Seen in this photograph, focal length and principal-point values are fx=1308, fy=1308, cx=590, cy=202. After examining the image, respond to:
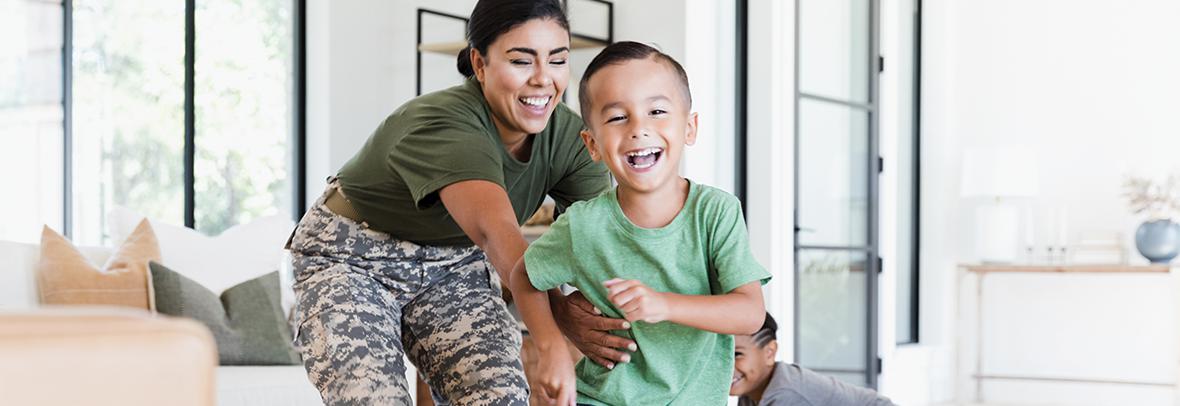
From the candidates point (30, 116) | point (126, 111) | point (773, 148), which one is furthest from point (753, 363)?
point (126, 111)

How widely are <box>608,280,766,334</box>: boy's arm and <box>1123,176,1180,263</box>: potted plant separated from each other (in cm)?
510

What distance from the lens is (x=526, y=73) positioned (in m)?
1.91

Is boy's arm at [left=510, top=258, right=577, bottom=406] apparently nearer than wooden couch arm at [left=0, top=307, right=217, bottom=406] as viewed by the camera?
No

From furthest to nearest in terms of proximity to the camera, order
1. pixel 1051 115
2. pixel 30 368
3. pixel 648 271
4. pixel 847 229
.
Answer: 1. pixel 1051 115
2. pixel 847 229
3. pixel 648 271
4. pixel 30 368

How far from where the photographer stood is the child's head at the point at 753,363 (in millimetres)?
3342

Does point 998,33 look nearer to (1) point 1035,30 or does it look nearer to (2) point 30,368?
(1) point 1035,30

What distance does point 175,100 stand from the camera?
5480mm

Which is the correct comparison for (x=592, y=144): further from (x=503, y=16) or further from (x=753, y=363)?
(x=753, y=363)

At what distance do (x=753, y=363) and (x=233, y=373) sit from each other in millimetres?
1364

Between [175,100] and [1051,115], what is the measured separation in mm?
4352

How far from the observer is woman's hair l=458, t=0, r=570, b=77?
6.28 ft

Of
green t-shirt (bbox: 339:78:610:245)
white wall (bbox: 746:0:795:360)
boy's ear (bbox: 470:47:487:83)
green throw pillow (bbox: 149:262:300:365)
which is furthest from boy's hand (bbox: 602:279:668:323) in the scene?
white wall (bbox: 746:0:795:360)

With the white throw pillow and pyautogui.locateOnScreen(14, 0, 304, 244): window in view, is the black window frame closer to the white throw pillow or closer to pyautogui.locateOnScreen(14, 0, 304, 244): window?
pyautogui.locateOnScreen(14, 0, 304, 244): window

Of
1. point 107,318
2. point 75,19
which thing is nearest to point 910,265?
point 75,19
